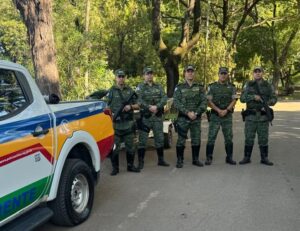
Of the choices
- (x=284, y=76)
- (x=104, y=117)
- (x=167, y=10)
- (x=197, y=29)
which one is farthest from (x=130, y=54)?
(x=284, y=76)

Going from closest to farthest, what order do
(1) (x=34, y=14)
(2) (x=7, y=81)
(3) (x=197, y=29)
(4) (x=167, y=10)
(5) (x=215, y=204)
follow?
(2) (x=7, y=81) → (5) (x=215, y=204) → (1) (x=34, y=14) → (3) (x=197, y=29) → (4) (x=167, y=10)

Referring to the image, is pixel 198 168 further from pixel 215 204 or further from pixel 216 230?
pixel 216 230

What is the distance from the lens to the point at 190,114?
8344mm

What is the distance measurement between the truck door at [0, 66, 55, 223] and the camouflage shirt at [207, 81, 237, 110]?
15.1 feet

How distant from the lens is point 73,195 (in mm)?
5258

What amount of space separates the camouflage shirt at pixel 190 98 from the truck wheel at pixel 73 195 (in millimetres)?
3341

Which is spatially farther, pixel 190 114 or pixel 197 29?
pixel 197 29

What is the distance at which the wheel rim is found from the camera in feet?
17.3

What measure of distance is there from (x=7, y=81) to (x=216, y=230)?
2692 mm

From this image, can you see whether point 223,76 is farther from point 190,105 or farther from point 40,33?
point 40,33

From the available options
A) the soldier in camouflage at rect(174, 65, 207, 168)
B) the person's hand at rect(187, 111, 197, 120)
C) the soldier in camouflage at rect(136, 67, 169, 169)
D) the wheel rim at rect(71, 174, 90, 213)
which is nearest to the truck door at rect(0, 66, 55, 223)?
the wheel rim at rect(71, 174, 90, 213)

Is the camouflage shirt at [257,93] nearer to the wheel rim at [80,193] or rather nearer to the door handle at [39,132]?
the wheel rim at [80,193]

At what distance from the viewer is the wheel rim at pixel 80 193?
A: 17.3ft

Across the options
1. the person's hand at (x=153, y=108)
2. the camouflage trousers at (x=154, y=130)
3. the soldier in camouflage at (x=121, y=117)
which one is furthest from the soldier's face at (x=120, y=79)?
the camouflage trousers at (x=154, y=130)
